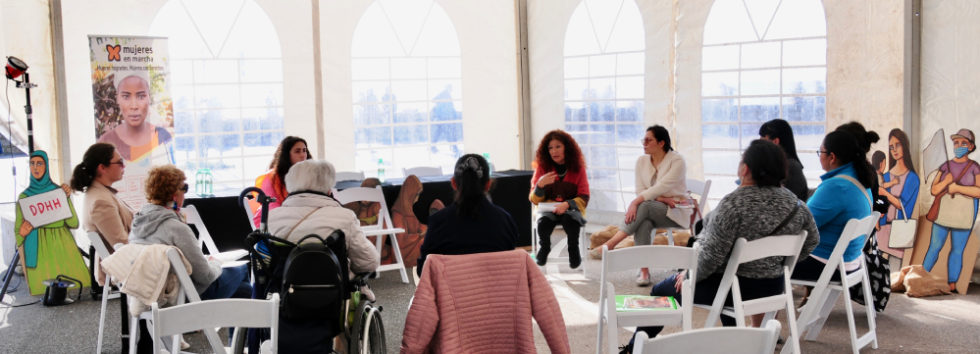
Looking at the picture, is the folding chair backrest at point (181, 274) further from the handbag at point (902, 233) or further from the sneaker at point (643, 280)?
the handbag at point (902, 233)

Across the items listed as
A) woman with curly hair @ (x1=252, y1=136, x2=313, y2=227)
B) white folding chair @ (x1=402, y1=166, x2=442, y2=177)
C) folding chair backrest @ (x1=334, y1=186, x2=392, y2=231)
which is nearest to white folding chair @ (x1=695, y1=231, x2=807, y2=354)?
woman with curly hair @ (x1=252, y1=136, x2=313, y2=227)

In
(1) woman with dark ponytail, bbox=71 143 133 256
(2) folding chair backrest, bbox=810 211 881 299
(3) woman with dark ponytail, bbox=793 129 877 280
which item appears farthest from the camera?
(1) woman with dark ponytail, bbox=71 143 133 256

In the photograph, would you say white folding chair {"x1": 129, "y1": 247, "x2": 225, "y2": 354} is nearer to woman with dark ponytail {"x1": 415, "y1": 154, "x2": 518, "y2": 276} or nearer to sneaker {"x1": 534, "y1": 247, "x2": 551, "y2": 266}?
woman with dark ponytail {"x1": 415, "y1": 154, "x2": 518, "y2": 276}

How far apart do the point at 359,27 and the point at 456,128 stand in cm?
150

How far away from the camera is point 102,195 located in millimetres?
4828

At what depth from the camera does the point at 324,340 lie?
367 cm

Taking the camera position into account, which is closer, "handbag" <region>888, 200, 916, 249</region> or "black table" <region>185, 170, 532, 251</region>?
"handbag" <region>888, 200, 916, 249</region>

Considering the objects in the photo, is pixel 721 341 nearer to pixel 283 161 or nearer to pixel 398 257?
pixel 283 161

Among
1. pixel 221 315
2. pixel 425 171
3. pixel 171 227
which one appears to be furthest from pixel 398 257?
pixel 221 315

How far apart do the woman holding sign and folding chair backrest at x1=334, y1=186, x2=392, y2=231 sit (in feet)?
6.88

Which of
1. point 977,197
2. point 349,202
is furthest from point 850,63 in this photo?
point 349,202

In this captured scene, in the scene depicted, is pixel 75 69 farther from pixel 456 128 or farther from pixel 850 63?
pixel 850 63

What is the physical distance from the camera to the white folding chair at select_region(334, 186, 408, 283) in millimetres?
6441

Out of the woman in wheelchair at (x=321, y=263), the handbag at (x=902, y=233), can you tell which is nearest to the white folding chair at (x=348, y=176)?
the woman in wheelchair at (x=321, y=263)
